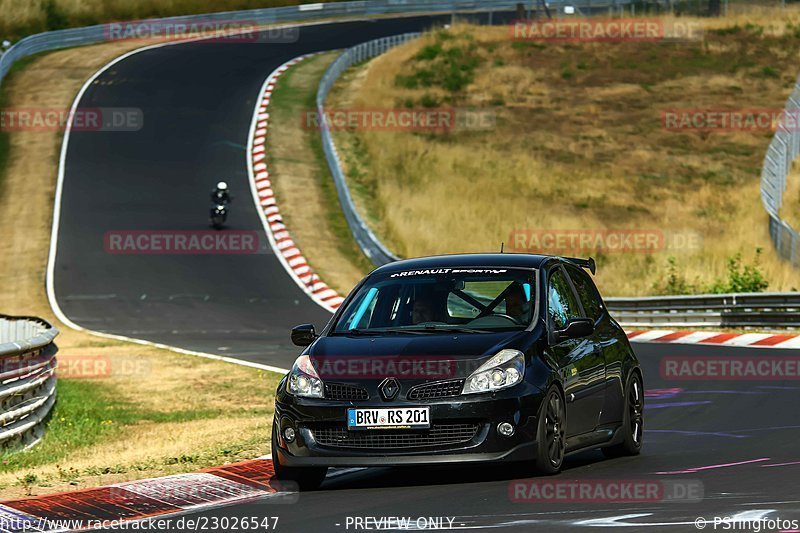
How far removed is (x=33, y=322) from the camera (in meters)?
18.2

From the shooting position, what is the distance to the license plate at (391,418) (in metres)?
9.77

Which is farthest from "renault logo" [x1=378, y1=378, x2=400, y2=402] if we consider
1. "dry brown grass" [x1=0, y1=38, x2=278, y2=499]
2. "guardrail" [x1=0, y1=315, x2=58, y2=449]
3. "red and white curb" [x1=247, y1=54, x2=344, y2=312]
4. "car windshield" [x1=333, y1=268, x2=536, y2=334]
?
"red and white curb" [x1=247, y1=54, x2=344, y2=312]

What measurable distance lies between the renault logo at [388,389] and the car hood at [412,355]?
6cm

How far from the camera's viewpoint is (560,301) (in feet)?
36.7

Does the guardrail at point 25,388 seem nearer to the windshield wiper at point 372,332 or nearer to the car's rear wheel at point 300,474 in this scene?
the car's rear wheel at point 300,474

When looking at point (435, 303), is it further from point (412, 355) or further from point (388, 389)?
point (388, 389)

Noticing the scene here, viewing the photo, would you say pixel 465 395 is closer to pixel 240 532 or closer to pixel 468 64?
pixel 240 532

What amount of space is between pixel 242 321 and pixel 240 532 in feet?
70.5

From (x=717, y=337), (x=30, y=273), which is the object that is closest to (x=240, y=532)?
(x=717, y=337)

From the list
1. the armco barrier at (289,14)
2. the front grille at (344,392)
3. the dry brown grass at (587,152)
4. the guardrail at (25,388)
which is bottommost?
the dry brown grass at (587,152)

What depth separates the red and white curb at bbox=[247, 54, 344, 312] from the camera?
33734mm

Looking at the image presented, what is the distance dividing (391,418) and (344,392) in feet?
1.22

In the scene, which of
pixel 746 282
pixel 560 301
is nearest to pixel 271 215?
pixel 746 282

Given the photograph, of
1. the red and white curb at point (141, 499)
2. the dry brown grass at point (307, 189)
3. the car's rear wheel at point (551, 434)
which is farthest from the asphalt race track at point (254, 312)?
the dry brown grass at point (307, 189)
